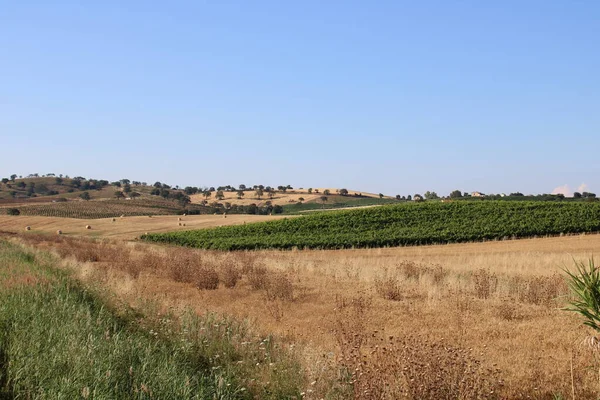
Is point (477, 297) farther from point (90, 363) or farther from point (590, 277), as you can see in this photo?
point (90, 363)

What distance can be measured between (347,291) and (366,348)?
6.76 meters

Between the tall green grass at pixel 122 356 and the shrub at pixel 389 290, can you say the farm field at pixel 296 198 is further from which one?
the tall green grass at pixel 122 356

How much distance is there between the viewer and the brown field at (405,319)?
772 cm

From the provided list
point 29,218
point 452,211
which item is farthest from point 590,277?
point 29,218

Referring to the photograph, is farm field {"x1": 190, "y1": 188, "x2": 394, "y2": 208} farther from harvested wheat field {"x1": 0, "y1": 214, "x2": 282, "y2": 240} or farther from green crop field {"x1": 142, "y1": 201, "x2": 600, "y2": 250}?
green crop field {"x1": 142, "y1": 201, "x2": 600, "y2": 250}

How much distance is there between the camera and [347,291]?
17000 mm

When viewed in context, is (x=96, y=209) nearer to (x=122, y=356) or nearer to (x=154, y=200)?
(x=154, y=200)

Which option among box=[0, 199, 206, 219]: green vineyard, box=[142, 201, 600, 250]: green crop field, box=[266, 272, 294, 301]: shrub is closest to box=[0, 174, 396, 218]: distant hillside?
box=[0, 199, 206, 219]: green vineyard

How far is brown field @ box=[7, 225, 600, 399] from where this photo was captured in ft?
25.3

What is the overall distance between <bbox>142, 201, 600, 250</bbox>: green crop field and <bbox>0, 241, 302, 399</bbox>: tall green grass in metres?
36.0

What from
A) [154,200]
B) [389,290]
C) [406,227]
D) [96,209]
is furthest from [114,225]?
[389,290]

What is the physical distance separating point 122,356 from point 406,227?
44.2 meters

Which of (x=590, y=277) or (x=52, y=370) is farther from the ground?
(x=590, y=277)

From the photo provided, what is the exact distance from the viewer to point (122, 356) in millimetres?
6992
